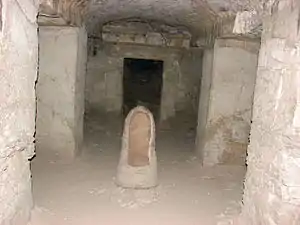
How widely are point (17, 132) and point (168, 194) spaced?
157 cm

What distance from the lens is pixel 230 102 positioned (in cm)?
419

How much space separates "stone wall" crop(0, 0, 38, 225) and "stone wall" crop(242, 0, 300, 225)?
132cm

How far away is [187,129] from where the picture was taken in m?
6.41

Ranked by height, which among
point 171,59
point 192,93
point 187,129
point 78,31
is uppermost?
point 78,31

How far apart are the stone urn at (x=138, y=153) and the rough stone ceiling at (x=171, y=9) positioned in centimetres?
99

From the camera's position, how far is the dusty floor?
9.55 ft

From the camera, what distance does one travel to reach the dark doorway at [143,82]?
7500 mm

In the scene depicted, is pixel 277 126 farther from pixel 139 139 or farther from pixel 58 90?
pixel 58 90

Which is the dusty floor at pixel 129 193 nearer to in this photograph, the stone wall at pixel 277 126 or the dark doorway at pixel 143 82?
the stone wall at pixel 277 126

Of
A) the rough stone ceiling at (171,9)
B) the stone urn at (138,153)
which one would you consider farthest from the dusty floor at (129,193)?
the rough stone ceiling at (171,9)

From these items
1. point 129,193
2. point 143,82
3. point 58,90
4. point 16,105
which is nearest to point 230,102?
point 129,193

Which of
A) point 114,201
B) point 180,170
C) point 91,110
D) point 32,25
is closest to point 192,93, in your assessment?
point 91,110

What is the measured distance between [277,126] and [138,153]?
1791 millimetres

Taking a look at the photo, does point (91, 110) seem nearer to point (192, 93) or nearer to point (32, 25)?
point (192, 93)
